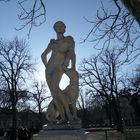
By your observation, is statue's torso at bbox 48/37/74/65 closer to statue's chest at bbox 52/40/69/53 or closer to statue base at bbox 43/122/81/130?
statue's chest at bbox 52/40/69/53

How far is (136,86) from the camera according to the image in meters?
49.3

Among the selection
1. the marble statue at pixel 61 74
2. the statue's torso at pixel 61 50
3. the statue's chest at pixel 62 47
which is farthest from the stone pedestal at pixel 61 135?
the statue's chest at pixel 62 47

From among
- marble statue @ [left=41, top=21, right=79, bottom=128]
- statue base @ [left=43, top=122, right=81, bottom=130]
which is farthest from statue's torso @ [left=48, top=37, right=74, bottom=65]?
statue base @ [left=43, top=122, right=81, bottom=130]

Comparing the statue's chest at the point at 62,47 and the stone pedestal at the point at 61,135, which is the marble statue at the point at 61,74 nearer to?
the statue's chest at the point at 62,47

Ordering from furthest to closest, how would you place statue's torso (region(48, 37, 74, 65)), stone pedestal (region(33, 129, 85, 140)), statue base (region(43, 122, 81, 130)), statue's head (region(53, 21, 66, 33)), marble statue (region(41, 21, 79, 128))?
statue's head (region(53, 21, 66, 33)) < statue's torso (region(48, 37, 74, 65)) < marble statue (region(41, 21, 79, 128)) < statue base (region(43, 122, 81, 130)) < stone pedestal (region(33, 129, 85, 140))

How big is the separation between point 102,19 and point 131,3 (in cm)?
310

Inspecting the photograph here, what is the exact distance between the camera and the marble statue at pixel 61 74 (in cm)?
953

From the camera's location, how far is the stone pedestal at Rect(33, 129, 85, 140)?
8.23 m

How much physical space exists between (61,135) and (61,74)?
2.13 meters

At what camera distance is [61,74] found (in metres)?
9.80

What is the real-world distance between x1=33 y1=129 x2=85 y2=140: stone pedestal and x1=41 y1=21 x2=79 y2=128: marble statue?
610 millimetres

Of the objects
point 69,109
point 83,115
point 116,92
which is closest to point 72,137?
point 69,109

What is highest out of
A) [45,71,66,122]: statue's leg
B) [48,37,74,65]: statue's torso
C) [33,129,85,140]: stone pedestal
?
[48,37,74,65]: statue's torso

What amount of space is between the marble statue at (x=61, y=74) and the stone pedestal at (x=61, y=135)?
610 mm
